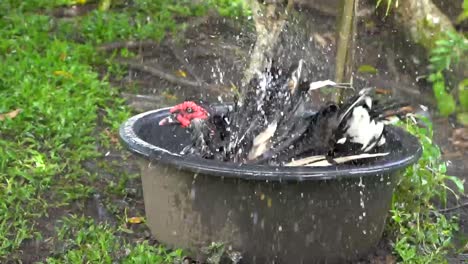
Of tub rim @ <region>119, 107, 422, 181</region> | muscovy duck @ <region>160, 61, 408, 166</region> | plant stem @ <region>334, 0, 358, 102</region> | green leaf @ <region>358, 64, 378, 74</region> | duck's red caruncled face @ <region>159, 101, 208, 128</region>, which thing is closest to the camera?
tub rim @ <region>119, 107, 422, 181</region>

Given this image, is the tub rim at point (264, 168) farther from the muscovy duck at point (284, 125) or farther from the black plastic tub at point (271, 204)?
the muscovy duck at point (284, 125)

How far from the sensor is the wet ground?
5.38 metres

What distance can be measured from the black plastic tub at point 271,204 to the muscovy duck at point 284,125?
7.4 inches

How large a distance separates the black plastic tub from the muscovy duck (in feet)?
0.61

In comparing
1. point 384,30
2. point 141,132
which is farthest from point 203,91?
point 141,132

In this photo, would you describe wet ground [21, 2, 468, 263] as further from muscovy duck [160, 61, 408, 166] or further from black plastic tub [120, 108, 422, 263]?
black plastic tub [120, 108, 422, 263]

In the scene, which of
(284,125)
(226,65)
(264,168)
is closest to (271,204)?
(264,168)

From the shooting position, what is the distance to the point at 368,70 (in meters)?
6.55

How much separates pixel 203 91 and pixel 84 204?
208 centimetres

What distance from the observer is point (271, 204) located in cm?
328

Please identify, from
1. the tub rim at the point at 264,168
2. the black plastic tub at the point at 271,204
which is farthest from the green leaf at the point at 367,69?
the tub rim at the point at 264,168

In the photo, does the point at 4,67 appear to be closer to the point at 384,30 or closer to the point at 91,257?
the point at 91,257

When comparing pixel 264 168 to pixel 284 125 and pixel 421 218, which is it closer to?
pixel 284 125

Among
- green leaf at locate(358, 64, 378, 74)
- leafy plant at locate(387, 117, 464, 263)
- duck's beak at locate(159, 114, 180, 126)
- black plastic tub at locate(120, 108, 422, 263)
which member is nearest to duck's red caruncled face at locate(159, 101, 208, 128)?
duck's beak at locate(159, 114, 180, 126)
